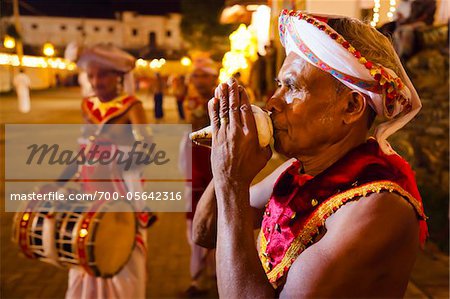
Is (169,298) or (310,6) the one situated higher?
(310,6)

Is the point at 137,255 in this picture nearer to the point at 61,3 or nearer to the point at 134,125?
the point at 134,125

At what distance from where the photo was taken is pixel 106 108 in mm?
3895

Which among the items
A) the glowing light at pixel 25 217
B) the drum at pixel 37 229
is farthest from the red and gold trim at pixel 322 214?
the glowing light at pixel 25 217

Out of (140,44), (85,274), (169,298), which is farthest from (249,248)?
(140,44)

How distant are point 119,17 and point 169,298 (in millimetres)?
75128

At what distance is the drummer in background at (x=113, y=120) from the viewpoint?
142 inches

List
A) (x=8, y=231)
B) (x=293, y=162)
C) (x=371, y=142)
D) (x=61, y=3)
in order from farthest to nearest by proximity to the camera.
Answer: (x=61, y=3) < (x=8, y=231) < (x=293, y=162) < (x=371, y=142)

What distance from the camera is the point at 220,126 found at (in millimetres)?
1373

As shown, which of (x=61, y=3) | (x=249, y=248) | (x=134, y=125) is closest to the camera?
(x=249, y=248)

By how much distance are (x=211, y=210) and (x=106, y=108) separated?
2422 millimetres

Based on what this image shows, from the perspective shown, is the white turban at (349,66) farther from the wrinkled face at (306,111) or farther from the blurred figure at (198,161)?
the blurred figure at (198,161)

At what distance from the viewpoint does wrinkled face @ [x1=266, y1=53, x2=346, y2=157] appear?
1.40 m

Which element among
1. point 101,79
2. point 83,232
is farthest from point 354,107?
point 101,79

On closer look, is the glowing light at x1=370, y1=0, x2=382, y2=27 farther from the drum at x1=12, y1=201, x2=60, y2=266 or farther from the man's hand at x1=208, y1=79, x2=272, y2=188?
the man's hand at x1=208, y1=79, x2=272, y2=188
